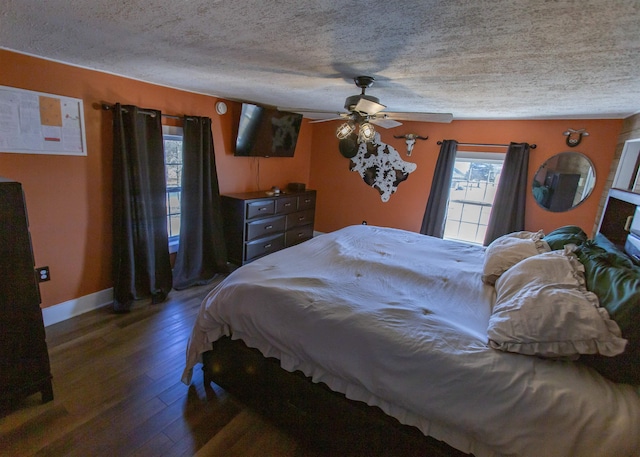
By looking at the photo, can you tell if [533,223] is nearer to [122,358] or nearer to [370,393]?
[370,393]

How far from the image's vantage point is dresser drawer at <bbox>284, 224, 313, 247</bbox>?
171 inches

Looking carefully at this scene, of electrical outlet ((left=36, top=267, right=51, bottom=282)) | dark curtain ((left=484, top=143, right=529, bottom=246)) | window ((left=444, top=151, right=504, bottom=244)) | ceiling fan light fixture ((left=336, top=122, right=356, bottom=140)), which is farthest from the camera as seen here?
window ((left=444, top=151, right=504, bottom=244))

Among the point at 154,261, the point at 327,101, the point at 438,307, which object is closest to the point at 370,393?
the point at 438,307

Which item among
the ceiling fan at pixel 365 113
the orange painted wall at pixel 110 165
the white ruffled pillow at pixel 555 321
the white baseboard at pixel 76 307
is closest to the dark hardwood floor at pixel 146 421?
the white baseboard at pixel 76 307

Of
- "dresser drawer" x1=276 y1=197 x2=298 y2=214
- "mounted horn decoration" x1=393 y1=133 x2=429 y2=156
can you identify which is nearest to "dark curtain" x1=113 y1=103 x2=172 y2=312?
"dresser drawer" x1=276 y1=197 x2=298 y2=214

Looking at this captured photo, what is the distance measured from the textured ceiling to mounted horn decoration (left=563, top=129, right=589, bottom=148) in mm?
673

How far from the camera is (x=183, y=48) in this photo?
166 centimetres

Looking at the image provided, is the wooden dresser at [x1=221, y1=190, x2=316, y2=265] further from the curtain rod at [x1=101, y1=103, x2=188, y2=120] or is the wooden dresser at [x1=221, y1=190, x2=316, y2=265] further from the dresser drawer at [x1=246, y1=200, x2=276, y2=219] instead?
the curtain rod at [x1=101, y1=103, x2=188, y2=120]

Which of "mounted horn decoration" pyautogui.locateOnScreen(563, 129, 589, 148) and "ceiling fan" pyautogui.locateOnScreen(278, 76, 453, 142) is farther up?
"mounted horn decoration" pyautogui.locateOnScreen(563, 129, 589, 148)

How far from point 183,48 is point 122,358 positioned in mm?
2161

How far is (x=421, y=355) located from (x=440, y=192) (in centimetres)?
310

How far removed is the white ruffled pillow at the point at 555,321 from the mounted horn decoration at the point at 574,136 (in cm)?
256

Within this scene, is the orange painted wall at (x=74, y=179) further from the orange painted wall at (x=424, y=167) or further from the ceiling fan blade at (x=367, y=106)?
the orange painted wall at (x=424, y=167)

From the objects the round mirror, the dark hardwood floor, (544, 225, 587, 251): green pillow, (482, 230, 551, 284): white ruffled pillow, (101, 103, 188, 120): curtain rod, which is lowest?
the dark hardwood floor
